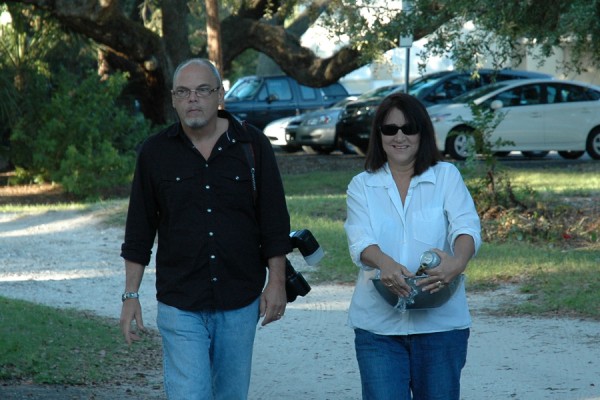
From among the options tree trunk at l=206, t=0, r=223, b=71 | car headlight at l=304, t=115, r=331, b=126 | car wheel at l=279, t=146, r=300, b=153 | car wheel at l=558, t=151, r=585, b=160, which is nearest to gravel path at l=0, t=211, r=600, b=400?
tree trunk at l=206, t=0, r=223, b=71

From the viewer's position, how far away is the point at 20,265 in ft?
36.1

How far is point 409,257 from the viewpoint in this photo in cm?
405

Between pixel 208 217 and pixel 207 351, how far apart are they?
521mm

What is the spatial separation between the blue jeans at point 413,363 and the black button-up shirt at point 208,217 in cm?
56

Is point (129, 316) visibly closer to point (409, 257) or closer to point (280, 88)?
point (409, 257)

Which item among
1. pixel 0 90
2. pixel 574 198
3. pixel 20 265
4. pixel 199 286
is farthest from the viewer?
pixel 0 90

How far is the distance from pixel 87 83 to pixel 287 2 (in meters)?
4.94

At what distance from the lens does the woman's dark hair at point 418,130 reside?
13.8 feet

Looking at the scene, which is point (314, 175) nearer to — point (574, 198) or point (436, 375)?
point (574, 198)

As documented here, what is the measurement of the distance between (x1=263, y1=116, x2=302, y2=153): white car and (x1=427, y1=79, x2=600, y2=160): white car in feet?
16.6

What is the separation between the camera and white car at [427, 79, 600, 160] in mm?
20812

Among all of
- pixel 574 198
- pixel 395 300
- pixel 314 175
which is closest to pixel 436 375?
pixel 395 300

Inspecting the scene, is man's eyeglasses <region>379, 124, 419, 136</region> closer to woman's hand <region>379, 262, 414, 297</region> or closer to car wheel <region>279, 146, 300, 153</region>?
woman's hand <region>379, 262, 414, 297</region>

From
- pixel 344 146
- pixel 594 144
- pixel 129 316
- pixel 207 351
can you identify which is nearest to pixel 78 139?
pixel 344 146
